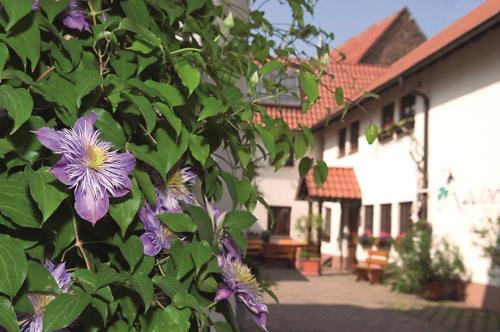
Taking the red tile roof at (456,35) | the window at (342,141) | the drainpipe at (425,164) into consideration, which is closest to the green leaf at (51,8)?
the red tile roof at (456,35)

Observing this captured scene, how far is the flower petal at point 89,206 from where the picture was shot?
0.98 metres

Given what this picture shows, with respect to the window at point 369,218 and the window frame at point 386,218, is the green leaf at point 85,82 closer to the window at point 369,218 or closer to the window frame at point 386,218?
the window frame at point 386,218

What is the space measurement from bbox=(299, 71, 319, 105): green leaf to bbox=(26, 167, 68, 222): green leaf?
0.82 metres

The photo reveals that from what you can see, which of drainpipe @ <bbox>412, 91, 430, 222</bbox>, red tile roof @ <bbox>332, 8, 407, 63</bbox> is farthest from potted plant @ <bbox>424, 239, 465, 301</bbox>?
red tile roof @ <bbox>332, 8, 407, 63</bbox>

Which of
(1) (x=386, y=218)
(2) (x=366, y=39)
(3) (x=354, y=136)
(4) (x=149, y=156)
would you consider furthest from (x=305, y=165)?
(2) (x=366, y=39)

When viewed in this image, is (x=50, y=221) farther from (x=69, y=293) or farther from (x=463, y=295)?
(x=463, y=295)

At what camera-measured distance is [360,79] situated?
26234mm

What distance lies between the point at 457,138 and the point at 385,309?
4080 millimetres

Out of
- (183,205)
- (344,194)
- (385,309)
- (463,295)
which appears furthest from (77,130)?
(344,194)

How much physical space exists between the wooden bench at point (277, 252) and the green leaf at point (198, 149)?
71.1 ft

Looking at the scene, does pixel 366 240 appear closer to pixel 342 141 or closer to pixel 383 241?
pixel 383 241

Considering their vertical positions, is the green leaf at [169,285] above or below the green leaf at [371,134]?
below

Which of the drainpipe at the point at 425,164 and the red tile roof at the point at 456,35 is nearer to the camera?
the red tile roof at the point at 456,35

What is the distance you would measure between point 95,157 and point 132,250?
0.19 m
